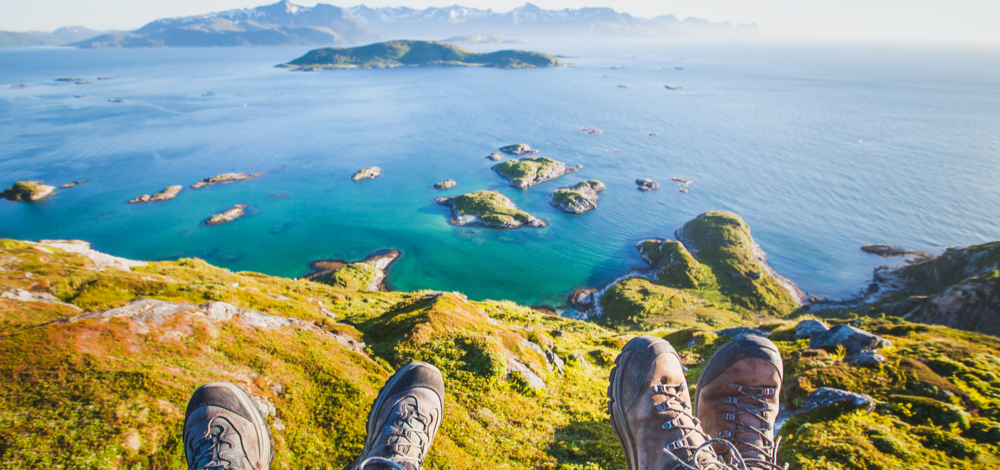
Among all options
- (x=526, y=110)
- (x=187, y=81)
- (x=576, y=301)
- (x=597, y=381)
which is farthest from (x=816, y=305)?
(x=187, y=81)

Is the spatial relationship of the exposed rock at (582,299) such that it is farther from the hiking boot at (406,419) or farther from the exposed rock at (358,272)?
the hiking boot at (406,419)

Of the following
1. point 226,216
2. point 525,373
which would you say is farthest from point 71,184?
point 525,373

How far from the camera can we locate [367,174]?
7838 cm

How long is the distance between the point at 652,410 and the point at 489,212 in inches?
2164

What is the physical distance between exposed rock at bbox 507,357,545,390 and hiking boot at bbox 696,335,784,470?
3593mm

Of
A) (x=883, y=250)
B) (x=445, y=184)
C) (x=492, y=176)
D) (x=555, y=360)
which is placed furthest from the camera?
(x=492, y=176)

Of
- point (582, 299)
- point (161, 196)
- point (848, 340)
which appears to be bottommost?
point (582, 299)

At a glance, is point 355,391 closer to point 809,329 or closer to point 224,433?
point 224,433

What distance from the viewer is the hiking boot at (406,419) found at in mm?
5344

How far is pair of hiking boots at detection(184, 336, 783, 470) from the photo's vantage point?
5.32 m

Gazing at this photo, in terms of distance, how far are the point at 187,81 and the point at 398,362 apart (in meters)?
254

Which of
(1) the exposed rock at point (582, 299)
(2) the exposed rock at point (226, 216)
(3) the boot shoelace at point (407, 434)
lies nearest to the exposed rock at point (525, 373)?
(3) the boot shoelace at point (407, 434)

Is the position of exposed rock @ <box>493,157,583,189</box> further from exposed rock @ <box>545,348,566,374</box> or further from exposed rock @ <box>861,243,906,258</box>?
exposed rock @ <box>545,348,566,374</box>

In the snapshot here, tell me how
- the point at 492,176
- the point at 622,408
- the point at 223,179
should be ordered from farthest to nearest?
the point at 492,176 → the point at 223,179 → the point at 622,408
